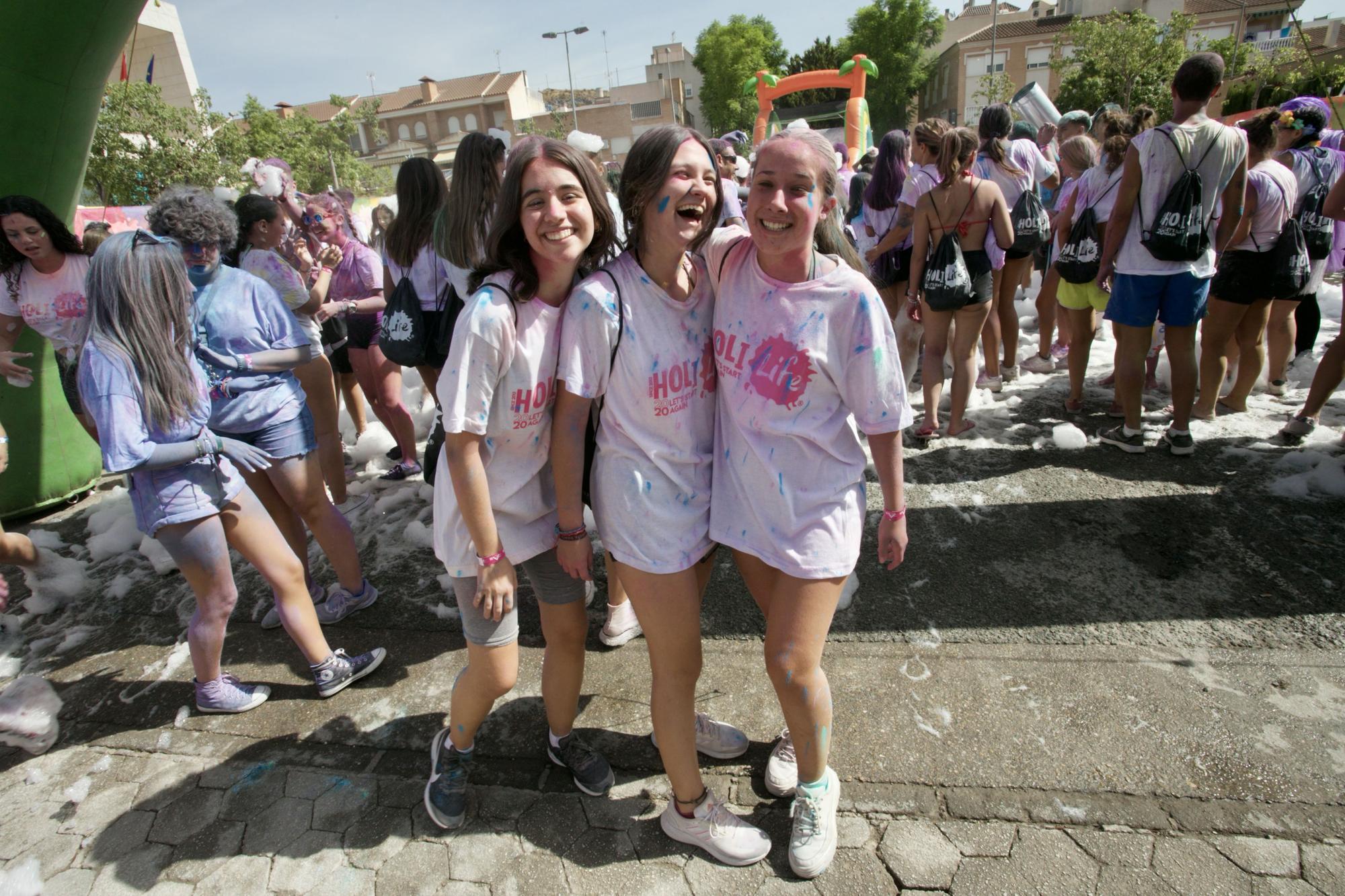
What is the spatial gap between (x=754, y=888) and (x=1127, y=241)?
399cm

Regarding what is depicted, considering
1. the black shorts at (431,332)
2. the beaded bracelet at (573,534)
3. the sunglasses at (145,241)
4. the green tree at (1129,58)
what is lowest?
the beaded bracelet at (573,534)

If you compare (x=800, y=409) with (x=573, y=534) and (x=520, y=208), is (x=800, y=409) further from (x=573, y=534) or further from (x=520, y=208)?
(x=520, y=208)

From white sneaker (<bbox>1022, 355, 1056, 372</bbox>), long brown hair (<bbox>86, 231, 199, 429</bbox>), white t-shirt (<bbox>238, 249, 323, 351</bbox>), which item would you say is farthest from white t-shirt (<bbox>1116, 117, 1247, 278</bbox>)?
long brown hair (<bbox>86, 231, 199, 429</bbox>)

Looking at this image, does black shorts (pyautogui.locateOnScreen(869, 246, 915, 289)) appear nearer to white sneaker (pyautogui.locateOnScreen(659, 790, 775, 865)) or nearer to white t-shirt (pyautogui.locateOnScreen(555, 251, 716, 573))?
white t-shirt (pyautogui.locateOnScreen(555, 251, 716, 573))

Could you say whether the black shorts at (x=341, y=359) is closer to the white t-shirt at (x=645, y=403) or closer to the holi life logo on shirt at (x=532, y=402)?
the holi life logo on shirt at (x=532, y=402)

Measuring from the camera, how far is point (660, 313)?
1.78 m

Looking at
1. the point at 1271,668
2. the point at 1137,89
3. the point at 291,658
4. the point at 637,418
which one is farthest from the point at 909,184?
the point at 1137,89

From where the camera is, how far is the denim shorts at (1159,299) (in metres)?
3.85

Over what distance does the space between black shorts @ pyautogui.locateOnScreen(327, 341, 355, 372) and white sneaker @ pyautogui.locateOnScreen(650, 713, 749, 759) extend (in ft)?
11.9

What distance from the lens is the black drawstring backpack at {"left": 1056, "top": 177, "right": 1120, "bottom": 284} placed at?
4.70 meters

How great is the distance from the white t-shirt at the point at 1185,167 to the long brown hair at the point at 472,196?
11.3ft

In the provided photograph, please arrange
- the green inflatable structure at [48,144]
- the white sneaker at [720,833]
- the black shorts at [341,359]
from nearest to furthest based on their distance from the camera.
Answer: the white sneaker at [720,833] → the green inflatable structure at [48,144] → the black shorts at [341,359]

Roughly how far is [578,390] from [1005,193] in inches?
185

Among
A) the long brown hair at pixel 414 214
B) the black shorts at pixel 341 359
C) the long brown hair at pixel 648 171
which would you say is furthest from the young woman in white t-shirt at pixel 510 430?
the black shorts at pixel 341 359
